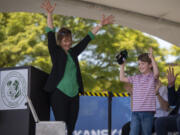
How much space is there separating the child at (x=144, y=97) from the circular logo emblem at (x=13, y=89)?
5.08 ft

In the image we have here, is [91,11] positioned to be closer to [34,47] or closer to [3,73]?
[3,73]

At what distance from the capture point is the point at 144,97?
4426 millimetres

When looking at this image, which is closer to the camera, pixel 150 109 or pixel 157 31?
pixel 150 109

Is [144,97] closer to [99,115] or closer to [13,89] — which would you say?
[13,89]

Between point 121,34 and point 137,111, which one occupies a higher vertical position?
point 121,34

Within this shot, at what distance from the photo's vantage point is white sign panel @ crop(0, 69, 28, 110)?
3.58m

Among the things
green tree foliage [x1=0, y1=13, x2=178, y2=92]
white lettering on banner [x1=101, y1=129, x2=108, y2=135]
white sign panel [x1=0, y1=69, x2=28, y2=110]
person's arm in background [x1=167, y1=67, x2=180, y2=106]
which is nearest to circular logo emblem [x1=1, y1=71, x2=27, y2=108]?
white sign panel [x1=0, y1=69, x2=28, y2=110]

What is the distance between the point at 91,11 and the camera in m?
5.57

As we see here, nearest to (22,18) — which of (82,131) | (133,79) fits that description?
(82,131)

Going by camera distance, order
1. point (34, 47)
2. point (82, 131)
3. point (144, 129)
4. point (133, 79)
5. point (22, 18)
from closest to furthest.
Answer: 1. point (144, 129)
2. point (133, 79)
3. point (82, 131)
4. point (34, 47)
5. point (22, 18)

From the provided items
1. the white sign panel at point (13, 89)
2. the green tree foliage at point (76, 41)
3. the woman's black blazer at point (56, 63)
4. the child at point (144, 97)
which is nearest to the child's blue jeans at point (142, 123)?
the child at point (144, 97)

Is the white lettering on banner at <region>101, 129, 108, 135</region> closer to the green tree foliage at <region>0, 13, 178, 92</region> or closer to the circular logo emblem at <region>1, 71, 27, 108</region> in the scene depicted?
the circular logo emblem at <region>1, 71, 27, 108</region>

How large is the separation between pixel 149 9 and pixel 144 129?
227cm

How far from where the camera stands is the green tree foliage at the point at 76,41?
55.9 ft
